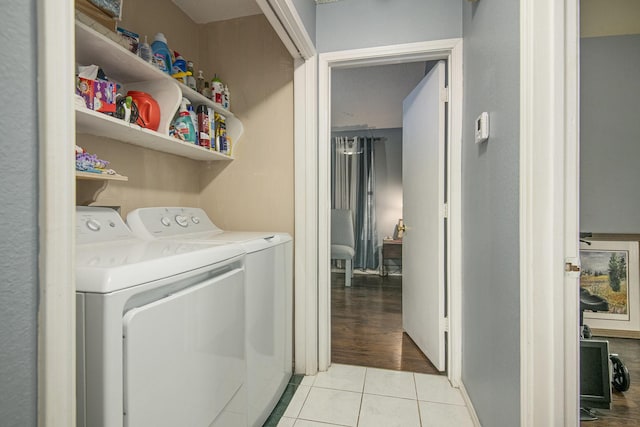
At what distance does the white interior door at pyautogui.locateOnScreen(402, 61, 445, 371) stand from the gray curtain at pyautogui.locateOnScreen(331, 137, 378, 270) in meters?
2.42

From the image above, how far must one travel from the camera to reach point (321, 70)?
192 cm

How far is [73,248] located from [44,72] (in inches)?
10.0

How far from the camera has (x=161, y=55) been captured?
1505 millimetres

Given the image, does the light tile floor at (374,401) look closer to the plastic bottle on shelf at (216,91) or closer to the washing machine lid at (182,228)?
the washing machine lid at (182,228)

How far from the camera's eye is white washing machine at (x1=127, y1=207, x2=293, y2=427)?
1.31 meters

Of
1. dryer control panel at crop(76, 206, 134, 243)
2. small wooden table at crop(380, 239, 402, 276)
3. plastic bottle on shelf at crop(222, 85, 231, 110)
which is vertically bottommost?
small wooden table at crop(380, 239, 402, 276)

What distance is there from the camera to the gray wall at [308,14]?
160 cm

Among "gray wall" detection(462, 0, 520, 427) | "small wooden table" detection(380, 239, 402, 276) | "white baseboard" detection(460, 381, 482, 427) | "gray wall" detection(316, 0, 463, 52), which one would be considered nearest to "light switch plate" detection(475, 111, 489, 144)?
"gray wall" detection(462, 0, 520, 427)

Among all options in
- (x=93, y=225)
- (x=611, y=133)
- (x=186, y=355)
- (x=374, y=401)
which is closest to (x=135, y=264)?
(x=186, y=355)

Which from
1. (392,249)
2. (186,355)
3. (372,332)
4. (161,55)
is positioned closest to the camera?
(186,355)

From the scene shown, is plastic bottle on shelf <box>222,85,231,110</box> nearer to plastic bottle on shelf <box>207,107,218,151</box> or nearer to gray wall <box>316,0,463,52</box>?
plastic bottle on shelf <box>207,107,218,151</box>

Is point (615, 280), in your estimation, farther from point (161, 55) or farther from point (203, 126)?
point (161, 55)

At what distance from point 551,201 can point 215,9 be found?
6.95ft

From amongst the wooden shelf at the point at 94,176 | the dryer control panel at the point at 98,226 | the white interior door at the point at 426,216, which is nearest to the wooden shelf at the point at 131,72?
the wooden shelf at the point at 94,176
